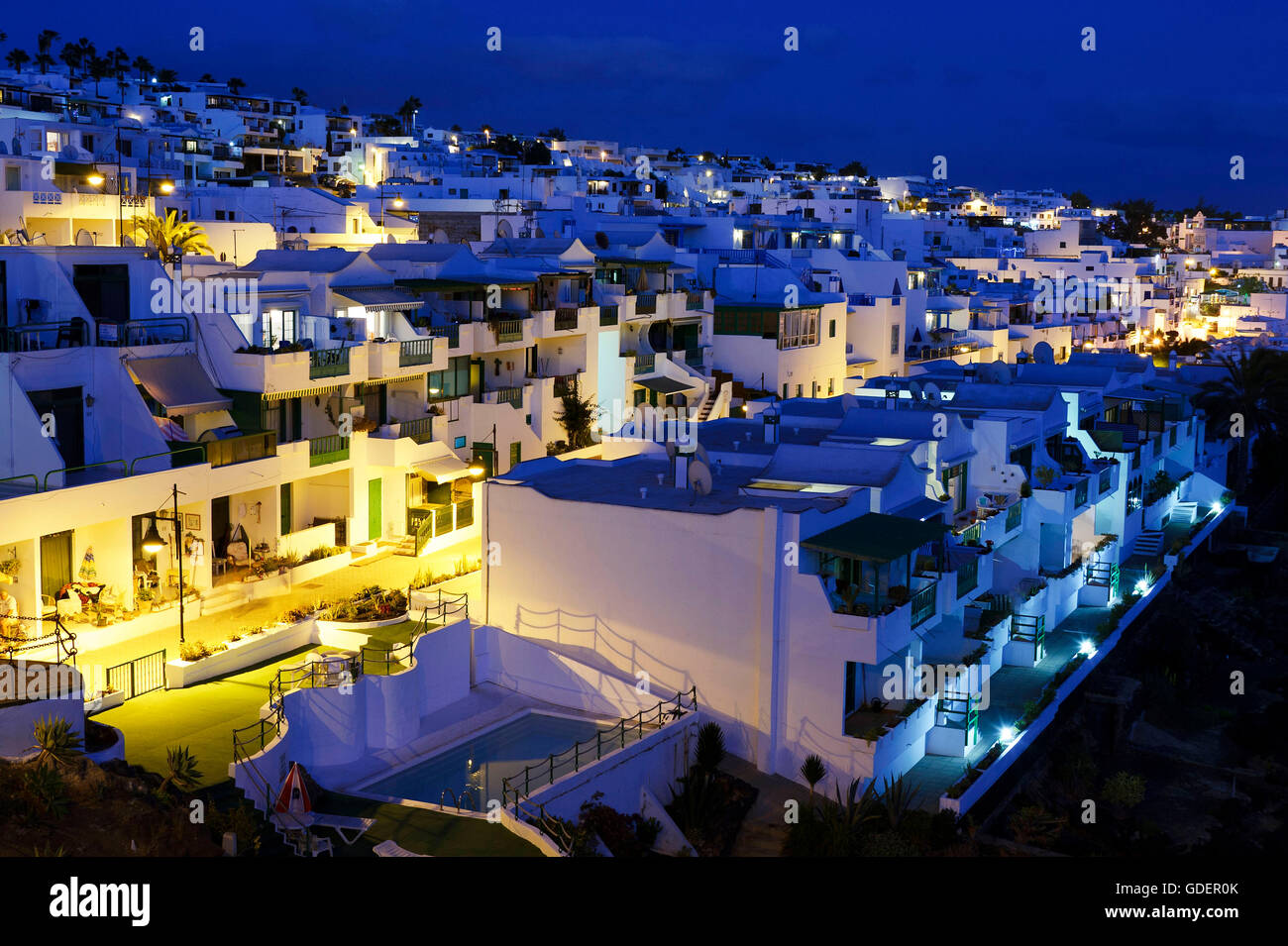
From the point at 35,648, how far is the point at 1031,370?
32.6 metres

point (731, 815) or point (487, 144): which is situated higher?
A: point (487, 144)

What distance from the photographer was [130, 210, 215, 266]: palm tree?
37656 millimetres

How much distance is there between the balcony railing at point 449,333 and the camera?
1352 inches

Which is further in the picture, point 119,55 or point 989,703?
point 119,55

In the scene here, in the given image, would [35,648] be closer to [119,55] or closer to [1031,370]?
[1031,370]

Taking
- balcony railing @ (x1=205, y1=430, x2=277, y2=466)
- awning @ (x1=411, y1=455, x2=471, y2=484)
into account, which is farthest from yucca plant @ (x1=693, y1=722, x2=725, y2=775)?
awning @ (x1=411, y1=455, x2=471, y2=484)

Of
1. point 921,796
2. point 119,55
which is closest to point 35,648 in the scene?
point 921,796

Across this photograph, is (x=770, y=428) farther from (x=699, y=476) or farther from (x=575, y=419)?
(x=575, y=419)

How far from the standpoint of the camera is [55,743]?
53.0 feet

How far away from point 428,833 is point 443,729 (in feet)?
14.1

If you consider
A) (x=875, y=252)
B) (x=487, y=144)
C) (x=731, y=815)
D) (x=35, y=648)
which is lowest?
(x=731, y=815)

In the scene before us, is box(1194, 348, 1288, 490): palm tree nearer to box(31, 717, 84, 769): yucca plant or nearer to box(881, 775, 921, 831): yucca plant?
box(881, 775, 921, 831): yucca plant
